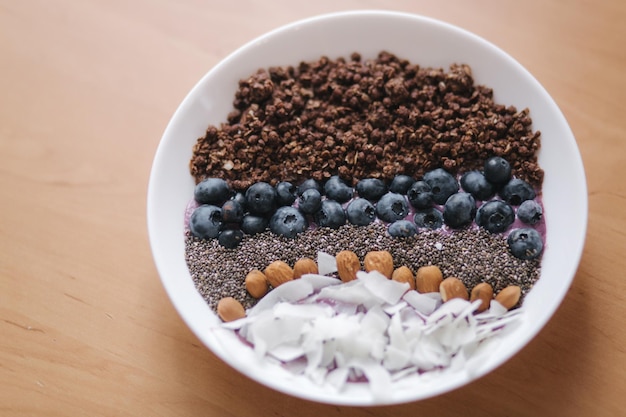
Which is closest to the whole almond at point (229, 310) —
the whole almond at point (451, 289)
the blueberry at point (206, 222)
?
the blueberry at point (206, 222)

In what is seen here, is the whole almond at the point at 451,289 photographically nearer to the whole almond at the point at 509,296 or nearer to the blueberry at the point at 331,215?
the whole almond at the point at 509,296

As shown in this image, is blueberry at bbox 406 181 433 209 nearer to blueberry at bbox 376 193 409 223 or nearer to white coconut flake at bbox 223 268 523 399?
blueberry at bbox 376 193 409 223

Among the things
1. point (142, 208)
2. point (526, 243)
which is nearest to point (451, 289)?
point (526, 243)

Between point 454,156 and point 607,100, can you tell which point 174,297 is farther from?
point 607,100

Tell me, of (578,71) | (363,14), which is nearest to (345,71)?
(363,14)

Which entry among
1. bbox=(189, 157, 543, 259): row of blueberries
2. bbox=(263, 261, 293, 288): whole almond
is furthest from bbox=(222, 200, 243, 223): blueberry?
bbox=(263, 261, 293, 288): whole almond
